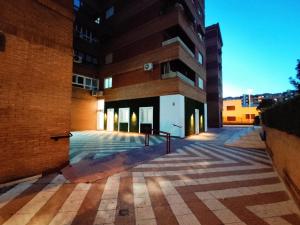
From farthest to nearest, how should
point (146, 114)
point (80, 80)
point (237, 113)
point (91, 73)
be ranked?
1. point (237, 113)
2. point (91, 73)
3. point (80, 80)
4. point (146, 114)

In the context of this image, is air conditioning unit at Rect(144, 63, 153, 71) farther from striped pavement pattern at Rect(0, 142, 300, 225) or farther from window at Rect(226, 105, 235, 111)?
window at Rect(226, 105, 235, 111)

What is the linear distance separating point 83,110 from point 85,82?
370 centimetres

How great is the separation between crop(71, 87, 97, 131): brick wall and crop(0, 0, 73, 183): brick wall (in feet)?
48.6

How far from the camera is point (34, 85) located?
520cm

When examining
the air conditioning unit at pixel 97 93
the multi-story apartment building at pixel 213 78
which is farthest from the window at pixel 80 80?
the multi-story apartment building at pixel 213 78

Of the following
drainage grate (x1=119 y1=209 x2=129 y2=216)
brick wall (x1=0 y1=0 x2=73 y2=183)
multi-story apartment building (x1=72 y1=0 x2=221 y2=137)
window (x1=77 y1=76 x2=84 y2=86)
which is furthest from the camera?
window (x1=77 y1=76 x2=84 y2=86)

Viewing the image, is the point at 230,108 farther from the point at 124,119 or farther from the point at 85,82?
the point at 85,82

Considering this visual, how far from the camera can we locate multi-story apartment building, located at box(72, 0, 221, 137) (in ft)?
52.1

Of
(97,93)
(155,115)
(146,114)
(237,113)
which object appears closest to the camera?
(155,115)

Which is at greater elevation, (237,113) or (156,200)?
(237,113)

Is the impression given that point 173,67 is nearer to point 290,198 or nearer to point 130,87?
point 130,87

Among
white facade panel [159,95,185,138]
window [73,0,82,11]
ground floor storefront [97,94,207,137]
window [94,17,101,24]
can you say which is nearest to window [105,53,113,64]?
ground floor storefront [97,94,207,137]

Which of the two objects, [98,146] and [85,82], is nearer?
[98,146]

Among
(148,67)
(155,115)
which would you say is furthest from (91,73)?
(155,115)
